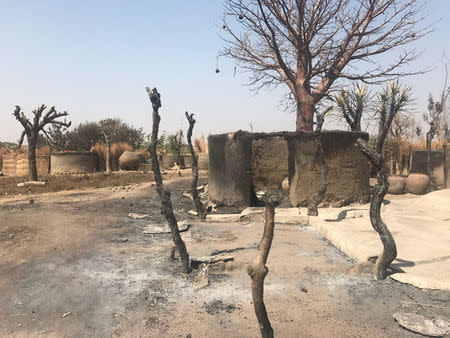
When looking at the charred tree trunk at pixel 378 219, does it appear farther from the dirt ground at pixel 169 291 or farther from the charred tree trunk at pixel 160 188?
the charred tree trunk at pixel 160 188

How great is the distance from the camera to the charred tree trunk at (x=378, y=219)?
3.44m

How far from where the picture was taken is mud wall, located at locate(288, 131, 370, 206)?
267 inches

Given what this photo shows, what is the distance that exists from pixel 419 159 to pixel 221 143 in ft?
21.7

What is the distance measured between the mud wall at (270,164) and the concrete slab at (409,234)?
2.64 m

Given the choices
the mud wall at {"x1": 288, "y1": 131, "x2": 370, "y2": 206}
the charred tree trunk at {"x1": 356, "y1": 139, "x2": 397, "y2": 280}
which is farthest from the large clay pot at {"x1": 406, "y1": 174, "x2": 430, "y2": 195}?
the charred tree trunk at {"x1": 356, "y1": 139, "x2": 397, "y2": 280}

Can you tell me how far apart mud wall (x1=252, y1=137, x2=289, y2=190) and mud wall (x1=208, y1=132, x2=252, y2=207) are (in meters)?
1.42

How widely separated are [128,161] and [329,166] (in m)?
11.9

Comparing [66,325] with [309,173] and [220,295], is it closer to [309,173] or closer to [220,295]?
[220,295]

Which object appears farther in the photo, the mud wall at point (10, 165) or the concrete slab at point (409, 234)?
the mud wall at point (10, 165)

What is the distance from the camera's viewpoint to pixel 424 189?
29.5 ft

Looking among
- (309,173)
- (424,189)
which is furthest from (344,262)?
(424,189)

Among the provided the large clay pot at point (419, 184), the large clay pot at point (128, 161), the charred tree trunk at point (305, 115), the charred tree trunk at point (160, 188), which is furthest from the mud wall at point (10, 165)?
the large clay pot at point (419, 184)

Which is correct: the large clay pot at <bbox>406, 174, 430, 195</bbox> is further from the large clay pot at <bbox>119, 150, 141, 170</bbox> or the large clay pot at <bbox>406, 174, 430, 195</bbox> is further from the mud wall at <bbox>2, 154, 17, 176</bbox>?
the mud wall at <bbox>2, 154, 17, 176</bbox>

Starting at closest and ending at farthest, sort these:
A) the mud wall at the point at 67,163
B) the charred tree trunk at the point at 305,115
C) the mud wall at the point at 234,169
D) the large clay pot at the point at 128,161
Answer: the mud wall at the point at 234,169, the charred tree trunk at the point at 305,115, the mud wall at the point at 67,163, the large clay pot at the point at 128,161
